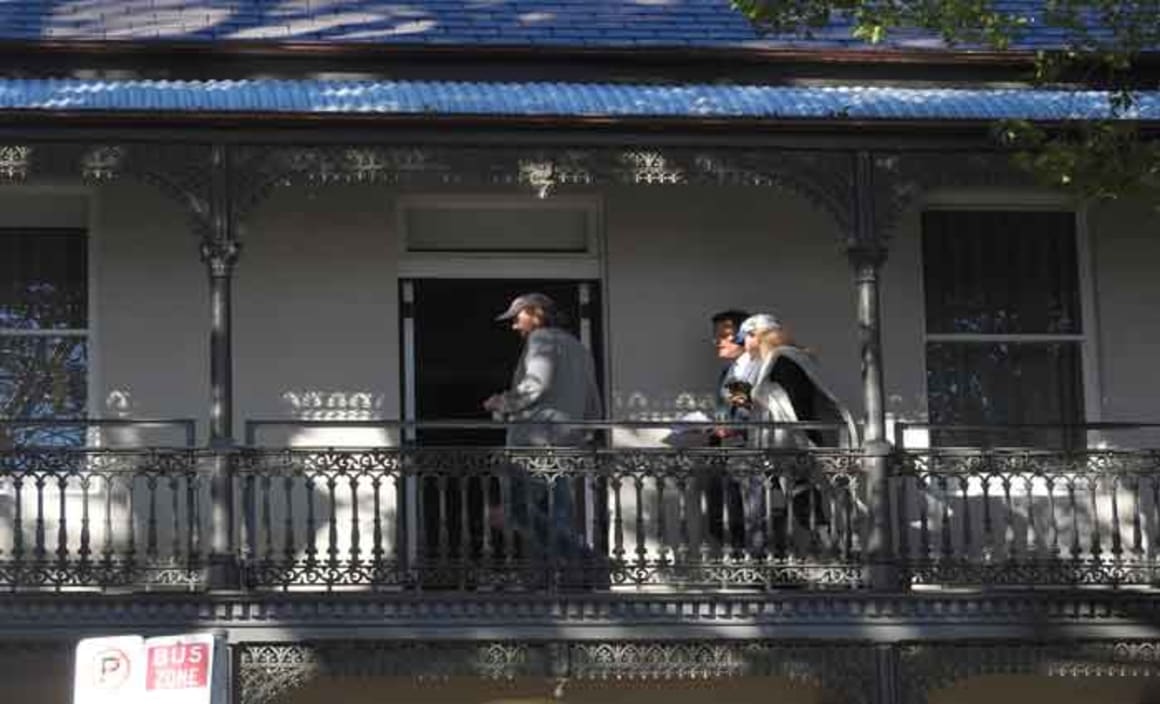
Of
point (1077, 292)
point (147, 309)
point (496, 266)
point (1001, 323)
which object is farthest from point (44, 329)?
point (1077, 292)

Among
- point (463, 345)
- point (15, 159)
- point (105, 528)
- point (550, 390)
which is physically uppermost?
point (15, 159)

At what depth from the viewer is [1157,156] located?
44.3 ft

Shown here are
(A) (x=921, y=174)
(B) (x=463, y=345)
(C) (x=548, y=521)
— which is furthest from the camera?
(B) (x=463, y=345)

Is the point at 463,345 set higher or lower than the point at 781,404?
higher

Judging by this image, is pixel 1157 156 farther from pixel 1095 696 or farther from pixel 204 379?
pixel 204 379

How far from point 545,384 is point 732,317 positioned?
1803 mm

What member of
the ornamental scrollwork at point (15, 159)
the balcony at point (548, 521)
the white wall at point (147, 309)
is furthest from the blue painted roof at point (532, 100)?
the balcony at point (548, 521)

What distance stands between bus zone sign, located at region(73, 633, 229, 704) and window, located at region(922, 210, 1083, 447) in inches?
328

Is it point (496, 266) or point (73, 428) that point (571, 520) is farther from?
point (73, 428)

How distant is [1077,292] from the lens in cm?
1697

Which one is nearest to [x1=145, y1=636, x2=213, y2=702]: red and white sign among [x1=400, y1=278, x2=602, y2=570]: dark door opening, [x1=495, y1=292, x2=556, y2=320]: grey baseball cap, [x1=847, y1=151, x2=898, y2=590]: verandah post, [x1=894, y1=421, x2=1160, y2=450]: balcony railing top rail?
[x1=495, y1=292, x2=556, y2=320]: grey baseball cap

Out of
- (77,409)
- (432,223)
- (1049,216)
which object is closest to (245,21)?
(432,223)

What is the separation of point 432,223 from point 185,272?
167cm

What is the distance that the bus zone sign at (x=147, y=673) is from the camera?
30.1ft
